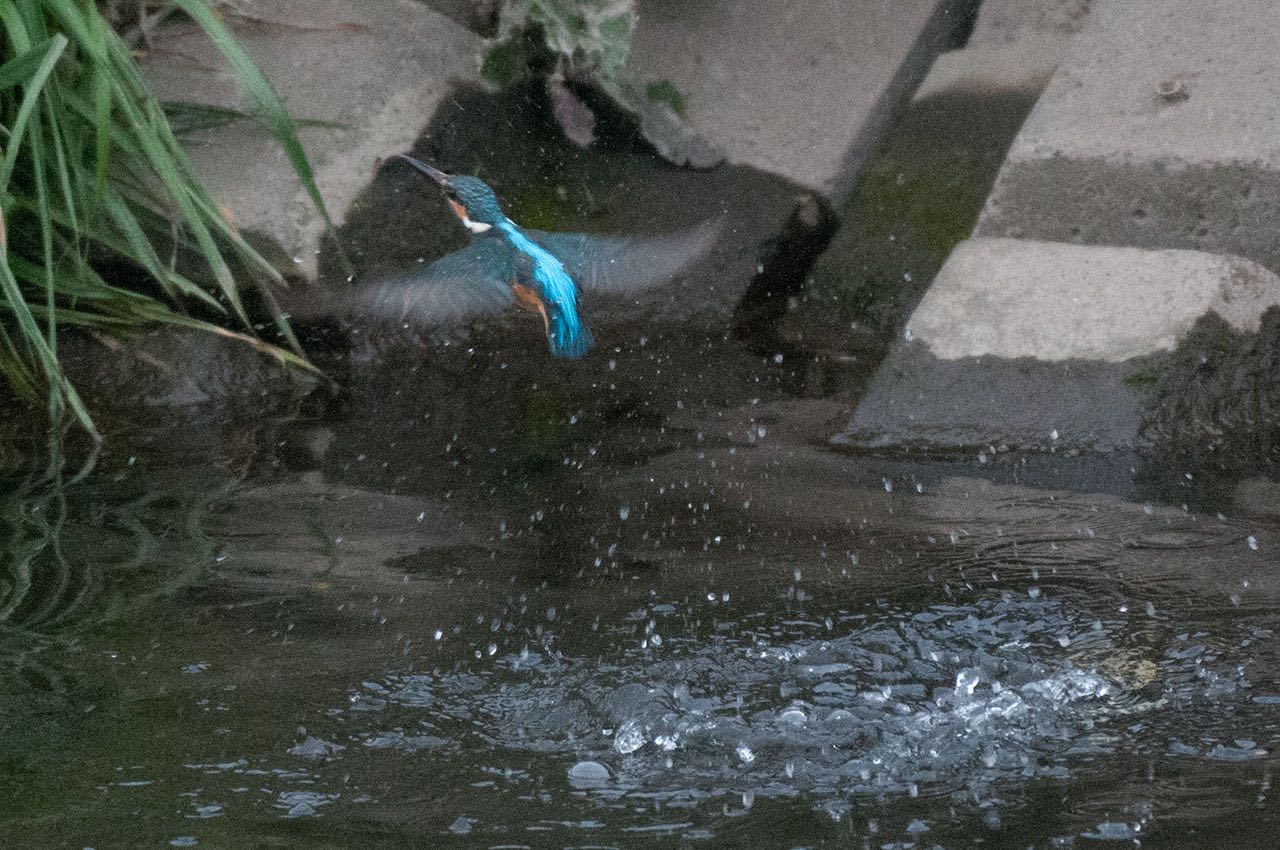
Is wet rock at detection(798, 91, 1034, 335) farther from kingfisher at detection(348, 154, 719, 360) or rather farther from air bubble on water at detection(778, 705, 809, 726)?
air bubble on water at detection(778, 705, 809, 726)

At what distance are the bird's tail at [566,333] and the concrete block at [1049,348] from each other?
2.66 feet

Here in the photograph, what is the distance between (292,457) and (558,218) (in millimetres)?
1278

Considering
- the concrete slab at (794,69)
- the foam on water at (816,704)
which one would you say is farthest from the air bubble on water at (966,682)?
the concrete slab at (794,69)

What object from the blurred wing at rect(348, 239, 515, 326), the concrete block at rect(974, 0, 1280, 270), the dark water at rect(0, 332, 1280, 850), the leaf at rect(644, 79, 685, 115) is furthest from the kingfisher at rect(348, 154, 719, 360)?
the leaf at rect(644, 79, 685, 115)

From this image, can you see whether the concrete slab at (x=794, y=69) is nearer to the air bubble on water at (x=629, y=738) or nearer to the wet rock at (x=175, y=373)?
the wet rock at (x=175, y=373)

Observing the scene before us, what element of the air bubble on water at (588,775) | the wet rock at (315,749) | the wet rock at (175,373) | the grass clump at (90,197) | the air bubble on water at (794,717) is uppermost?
the air bubble on water at (794,717)

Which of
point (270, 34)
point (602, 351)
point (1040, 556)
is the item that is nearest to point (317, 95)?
point (270, 34)

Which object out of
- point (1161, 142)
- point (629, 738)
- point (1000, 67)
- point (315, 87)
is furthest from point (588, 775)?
point (1000, 67)

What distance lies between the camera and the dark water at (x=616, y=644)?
2127mm

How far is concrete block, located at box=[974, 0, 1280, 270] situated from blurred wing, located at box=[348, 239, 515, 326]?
5.33ft

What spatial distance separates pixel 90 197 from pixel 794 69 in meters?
2.36

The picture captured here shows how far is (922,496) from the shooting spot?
3477 mm

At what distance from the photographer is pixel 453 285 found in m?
3.08

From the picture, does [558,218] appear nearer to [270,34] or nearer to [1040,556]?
[270,34]
